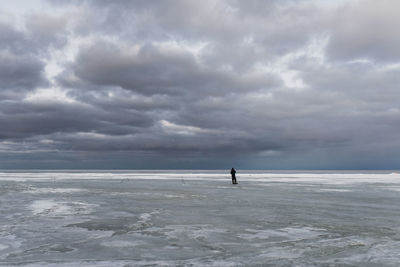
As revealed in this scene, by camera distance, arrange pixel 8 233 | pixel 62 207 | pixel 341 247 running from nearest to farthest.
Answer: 1. pixel 341 247
2. pixel 8 233
3. pixel 62 207

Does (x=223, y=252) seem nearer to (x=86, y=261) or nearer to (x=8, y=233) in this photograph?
(x=86, y=261)

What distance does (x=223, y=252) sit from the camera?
7250 mm

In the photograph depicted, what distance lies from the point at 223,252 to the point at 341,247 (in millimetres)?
2658

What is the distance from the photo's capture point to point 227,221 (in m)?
11.4

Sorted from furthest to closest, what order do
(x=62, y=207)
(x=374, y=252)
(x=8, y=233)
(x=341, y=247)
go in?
(x=62, y=207)
(x=8, y=233)
(x=341, y=247)
(x=374, y=252)

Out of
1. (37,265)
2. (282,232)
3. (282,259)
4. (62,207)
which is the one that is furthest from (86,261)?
(62,207)

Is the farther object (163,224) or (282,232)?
(163,224)

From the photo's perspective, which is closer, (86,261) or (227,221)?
(86,261)

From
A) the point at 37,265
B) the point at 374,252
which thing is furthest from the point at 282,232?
the point at 37,265

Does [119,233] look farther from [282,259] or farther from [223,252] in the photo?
[282,259]

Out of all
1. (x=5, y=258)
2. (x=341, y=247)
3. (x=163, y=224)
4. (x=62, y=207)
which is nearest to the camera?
(x=5, y=258)

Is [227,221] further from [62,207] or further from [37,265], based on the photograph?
[62,207]

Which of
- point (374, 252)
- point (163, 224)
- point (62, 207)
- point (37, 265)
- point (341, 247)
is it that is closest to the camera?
point (37, 265)

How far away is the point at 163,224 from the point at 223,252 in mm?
3914
